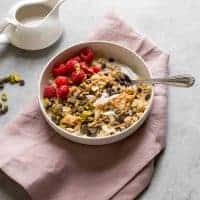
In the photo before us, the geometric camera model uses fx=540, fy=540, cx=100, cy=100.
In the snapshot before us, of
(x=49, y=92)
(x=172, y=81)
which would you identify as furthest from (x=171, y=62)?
(x=49, y=92)

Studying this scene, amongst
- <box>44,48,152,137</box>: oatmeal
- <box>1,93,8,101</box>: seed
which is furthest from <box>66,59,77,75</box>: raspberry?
<box>1,93,8,101</box>: seed

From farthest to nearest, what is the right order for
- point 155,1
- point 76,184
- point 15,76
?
point 155,1
point 15,76
point 76,184

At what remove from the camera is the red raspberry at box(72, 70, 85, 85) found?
2.87ft

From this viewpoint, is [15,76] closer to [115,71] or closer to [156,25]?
[115,71]

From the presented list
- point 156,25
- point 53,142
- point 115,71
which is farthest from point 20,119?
point 156,25

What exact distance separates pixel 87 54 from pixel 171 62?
15 cm

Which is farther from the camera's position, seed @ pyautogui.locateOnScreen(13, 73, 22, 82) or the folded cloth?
seed @ pyautogui.locateOnScreen(13, 73, 22, 82)

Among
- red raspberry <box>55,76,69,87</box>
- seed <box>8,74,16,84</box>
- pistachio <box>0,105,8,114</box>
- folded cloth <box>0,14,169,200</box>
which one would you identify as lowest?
folded cloth <box>0,14,169,200</box>

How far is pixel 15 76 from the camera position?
92 cm

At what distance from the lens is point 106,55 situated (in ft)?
3.04

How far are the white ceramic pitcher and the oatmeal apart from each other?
8 cm

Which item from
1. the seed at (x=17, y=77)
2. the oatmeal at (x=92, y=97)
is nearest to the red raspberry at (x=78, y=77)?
the oatmeal at (x=92, y=97)

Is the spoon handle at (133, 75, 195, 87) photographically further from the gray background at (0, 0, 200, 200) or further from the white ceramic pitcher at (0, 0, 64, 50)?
the white ceramic pitcher at (0, 0, 64, 50)

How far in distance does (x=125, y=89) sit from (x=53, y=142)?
0.47 ft
